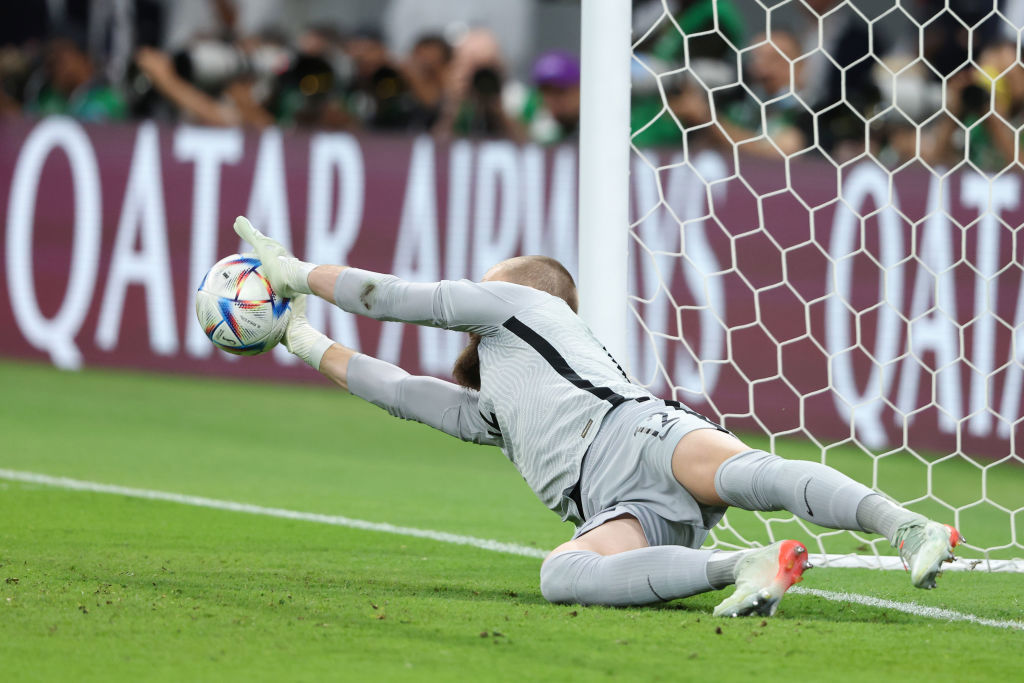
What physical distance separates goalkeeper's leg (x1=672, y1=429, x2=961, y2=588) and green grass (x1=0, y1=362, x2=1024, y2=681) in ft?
0.79

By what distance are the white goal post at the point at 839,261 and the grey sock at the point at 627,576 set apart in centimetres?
333

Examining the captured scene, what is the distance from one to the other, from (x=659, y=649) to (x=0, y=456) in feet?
13.4

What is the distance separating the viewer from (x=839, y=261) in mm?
7855

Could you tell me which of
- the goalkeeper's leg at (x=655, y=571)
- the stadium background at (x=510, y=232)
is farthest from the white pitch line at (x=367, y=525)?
Result: the goalkeeper's leg at (x=655, y=571)

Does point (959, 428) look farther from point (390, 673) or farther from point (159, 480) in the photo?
point (390, 673)

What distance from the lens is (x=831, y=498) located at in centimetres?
361

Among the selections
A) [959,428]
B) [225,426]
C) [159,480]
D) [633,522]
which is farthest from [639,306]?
[633,522]

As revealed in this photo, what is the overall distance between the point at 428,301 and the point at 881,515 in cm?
128

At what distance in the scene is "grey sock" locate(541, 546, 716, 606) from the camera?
142 inches

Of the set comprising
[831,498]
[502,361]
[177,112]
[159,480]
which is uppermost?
[177,112]

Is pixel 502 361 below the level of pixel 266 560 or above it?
above

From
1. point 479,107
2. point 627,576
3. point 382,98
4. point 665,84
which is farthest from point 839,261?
point 627,576

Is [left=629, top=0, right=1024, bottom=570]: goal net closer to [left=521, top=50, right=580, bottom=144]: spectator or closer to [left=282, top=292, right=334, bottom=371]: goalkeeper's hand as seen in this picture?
[left=521, top=50, right=580, bottom=144]: spectator

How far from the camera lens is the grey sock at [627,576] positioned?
3605 millimetres
